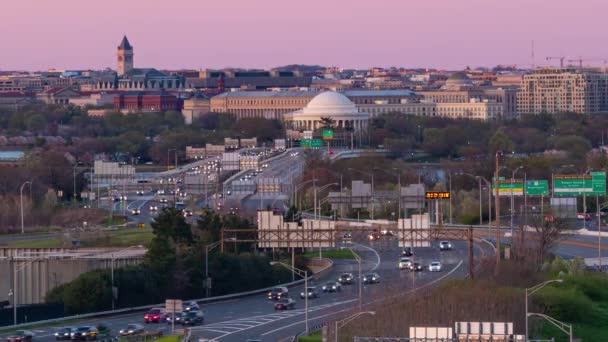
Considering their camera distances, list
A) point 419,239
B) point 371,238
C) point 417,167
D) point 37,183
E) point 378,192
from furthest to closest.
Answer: point 417,167 < point 37,183 < point 378,192 < point 371,238 < point 419,239

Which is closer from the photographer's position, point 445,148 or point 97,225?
point 97,225

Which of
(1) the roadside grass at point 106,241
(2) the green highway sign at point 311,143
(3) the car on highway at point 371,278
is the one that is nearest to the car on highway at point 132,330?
(3) the car on highway at point 371,278

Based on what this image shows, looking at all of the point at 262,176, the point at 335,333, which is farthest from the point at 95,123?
the point at 335,333

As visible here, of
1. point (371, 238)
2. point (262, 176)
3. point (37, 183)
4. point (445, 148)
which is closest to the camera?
point (371, 238)

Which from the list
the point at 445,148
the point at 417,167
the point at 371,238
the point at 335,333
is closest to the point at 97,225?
the point at 371,238

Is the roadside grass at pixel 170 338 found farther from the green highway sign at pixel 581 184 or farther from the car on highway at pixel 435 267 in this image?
the green highway sign at pixel 581 184

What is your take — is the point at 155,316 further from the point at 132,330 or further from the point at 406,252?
the point at 406,252

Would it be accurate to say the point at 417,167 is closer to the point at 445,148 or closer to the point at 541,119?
the point at 445,148
